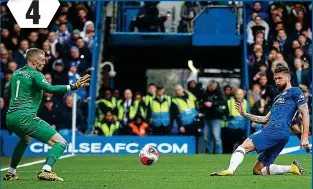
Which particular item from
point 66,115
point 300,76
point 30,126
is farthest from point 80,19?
point 30,126

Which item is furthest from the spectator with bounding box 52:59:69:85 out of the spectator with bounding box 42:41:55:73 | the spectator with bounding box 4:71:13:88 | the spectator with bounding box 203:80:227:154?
the spectator with bounding box 203:80:227:154

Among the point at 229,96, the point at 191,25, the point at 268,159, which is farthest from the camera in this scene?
the point at 191,25

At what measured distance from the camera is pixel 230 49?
94.3 feet

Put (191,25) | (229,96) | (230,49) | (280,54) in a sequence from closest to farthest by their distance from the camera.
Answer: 1. (229,96)
2. (280,54)
3. (191,25)
4. (230,49)

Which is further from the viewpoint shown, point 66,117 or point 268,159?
point 66,117

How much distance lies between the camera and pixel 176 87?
22688mm

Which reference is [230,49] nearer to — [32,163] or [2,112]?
[2,112]

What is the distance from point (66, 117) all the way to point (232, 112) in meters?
4.66

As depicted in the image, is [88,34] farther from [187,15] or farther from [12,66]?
[187,15]

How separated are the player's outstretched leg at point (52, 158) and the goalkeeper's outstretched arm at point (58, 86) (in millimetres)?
777

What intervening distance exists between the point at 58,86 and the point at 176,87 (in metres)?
11.5

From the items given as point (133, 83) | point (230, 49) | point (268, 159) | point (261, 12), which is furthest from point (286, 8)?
point (268, 159)

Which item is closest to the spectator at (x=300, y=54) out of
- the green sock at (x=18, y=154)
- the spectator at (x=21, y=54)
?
the spectator at (x=21, y=54)

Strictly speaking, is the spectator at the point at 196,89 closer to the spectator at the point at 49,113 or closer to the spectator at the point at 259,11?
the spectator at the point at 49,113
